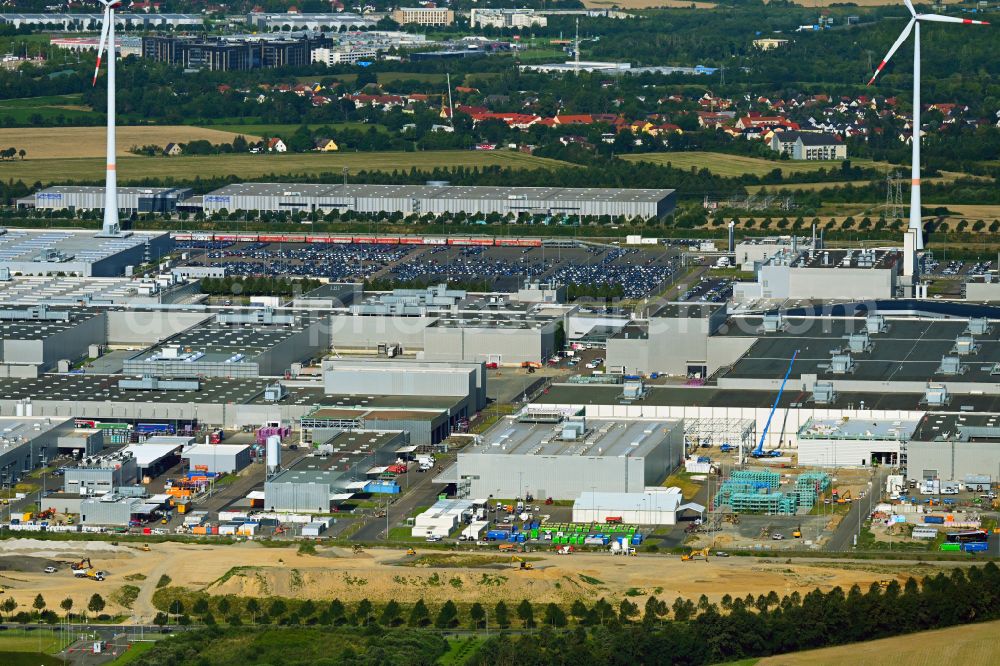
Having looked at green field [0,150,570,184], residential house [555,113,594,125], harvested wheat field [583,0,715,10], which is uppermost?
harvested wheat field [583,0,715,10]

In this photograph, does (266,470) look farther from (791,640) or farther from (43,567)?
(791,640)

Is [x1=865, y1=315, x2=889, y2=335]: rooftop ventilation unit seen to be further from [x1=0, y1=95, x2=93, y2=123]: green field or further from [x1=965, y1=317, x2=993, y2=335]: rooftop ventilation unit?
[x1=0, y1=95, x2=93, y2=123]: green field

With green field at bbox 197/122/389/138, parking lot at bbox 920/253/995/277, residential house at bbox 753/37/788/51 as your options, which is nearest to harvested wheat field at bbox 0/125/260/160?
green field at bbox 197/122/389/138

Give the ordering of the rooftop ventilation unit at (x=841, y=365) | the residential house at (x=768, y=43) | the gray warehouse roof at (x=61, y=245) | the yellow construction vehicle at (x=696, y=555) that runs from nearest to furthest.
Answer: the yellow construction vehicle at (x=696, y=555) < the rooftop ventilation unit at (x=841, y=365) < the gray warehouse roof at (x=61, y=245) < the residential house at (x=768, y=43)

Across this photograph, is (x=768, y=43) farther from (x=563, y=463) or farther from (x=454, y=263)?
(x=563, y=463)

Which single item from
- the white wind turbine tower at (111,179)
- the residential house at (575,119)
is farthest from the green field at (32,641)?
the residential house at (575,119)

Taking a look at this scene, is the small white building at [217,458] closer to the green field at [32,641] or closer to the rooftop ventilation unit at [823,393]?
the green field at [32,641]

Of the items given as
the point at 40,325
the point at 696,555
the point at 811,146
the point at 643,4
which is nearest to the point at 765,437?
the point at 696,555
